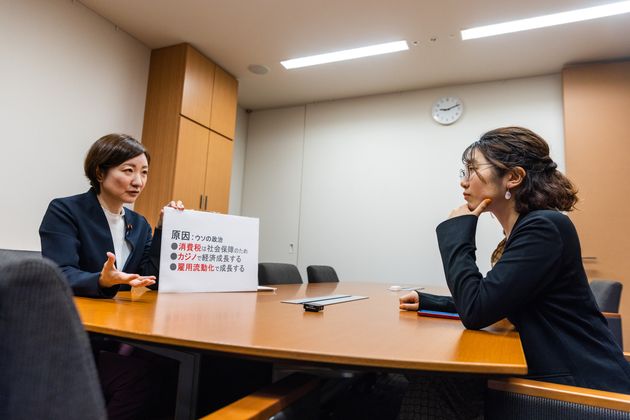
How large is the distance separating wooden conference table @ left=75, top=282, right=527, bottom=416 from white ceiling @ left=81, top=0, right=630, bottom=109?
3.04m

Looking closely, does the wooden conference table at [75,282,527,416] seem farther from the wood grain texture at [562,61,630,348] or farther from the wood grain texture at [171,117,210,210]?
the wood grain texture at [562,61,630,348]

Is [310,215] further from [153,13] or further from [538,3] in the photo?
[538,3]

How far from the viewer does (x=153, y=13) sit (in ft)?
12.0

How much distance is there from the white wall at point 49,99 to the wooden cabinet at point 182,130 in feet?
1.10

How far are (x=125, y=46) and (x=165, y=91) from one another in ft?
1.82

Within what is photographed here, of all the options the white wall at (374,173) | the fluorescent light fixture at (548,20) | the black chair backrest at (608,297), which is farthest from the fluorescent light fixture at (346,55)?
the black chair backrest at (608,297)

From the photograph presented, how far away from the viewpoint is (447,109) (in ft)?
16.1

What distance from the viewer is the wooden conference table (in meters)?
0.69

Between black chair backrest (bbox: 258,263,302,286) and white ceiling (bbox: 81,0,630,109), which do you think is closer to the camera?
black chair backrest (bbox: 258,263,302,286)

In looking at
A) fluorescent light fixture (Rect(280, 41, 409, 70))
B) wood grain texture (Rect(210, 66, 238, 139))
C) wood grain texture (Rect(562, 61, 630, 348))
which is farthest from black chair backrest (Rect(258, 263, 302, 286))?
wood grain texture (Rect(562, 61, 630, 348))

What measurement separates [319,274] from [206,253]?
1.88 metres

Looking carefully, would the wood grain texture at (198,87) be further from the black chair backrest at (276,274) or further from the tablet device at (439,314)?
the tablet device at (439,314)

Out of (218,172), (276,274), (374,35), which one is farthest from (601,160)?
(218,172)

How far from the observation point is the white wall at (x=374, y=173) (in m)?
4.68
